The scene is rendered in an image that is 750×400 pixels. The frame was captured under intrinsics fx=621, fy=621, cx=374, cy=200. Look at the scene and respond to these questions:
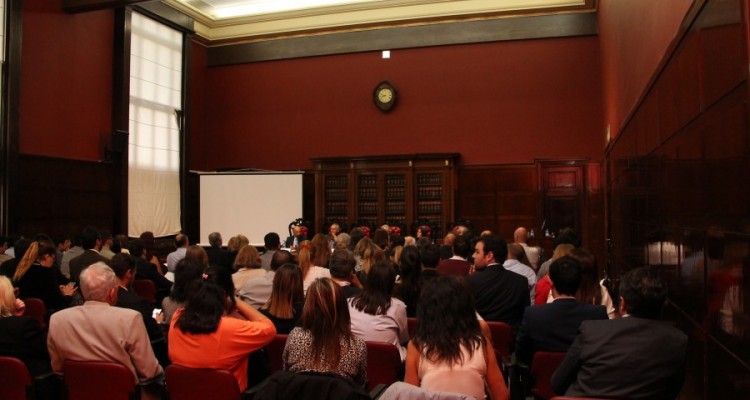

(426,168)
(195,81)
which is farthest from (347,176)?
(195,81)

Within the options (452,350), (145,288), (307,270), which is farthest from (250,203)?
(452,350)

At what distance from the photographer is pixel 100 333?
3.02 metres

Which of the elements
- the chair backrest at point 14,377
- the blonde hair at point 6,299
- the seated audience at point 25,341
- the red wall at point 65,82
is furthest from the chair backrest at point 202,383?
the red wall at point 65,82

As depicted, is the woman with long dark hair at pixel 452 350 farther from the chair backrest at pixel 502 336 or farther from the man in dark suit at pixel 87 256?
the man in dark suit at pixel 87 256

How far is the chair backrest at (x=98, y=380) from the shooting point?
292 cm

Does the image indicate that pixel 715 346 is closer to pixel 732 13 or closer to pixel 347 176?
pixel 732 13

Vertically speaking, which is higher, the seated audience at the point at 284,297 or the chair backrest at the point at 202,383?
the seated audience at the point at 284,297

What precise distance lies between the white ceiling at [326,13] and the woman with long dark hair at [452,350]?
34.0 ft

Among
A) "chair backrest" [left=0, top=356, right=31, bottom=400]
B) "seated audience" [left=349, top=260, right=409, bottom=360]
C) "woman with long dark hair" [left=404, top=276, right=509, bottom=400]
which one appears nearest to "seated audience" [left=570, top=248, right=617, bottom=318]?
"seated audience" [left=349, top=260, right=409, bottom=360]

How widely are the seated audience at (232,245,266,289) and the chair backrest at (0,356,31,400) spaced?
2211 mm

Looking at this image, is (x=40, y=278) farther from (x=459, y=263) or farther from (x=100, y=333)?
(x=459, y=263)

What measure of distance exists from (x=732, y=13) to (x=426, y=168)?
9.68 meters

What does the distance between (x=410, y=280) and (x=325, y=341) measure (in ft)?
6.19

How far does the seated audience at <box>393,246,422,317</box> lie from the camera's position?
442cm
